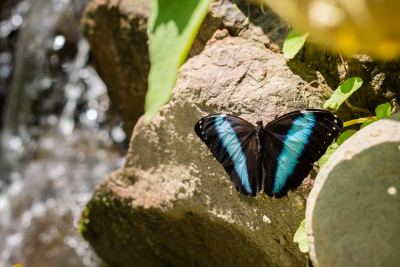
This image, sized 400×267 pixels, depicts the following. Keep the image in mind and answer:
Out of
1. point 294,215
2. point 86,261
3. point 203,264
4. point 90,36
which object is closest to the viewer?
point 294,215

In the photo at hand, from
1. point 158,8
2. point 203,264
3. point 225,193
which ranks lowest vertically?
point 203,264

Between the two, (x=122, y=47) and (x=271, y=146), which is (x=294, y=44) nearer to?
(x=271, y=146)

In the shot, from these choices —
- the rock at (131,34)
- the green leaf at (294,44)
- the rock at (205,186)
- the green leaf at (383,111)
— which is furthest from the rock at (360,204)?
the rock at (131,34)

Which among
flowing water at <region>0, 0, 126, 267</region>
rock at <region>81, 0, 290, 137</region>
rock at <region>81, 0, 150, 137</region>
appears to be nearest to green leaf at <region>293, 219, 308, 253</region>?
rock at <region>81, 0, 290, 137</region>

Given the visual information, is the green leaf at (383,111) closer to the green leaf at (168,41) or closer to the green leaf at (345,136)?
the green leaf at (345,136)

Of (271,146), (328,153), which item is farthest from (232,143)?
(328,153)

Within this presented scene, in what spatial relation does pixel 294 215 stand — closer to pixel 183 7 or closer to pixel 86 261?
pixel 183 7

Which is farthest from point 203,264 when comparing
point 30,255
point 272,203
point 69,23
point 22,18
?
point 22,18
